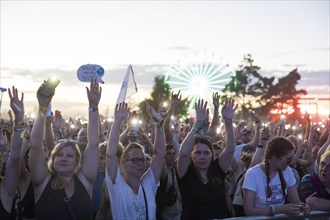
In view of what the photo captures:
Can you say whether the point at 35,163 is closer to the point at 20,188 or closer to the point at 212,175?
the point at 20,188

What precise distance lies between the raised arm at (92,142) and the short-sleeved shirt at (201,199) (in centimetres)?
104

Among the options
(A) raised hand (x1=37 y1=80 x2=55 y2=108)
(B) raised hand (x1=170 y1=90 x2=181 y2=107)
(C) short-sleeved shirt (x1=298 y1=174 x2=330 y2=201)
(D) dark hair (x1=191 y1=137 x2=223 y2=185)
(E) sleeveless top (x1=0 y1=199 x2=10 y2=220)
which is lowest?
(E) sleeveless top (x1=0 y1=199 x2=10 y2=220)

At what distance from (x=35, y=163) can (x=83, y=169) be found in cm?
47

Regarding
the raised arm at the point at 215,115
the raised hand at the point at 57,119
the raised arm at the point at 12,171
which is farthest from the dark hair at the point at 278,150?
the raised hand at the point at 57,119

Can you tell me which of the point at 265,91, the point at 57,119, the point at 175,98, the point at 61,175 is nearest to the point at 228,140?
the point at 175,98

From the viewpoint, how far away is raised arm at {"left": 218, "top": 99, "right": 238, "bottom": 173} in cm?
502

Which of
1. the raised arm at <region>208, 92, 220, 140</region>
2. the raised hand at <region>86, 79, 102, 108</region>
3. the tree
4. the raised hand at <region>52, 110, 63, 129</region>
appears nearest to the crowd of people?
the raised hand at <region>86, 79, 102, 108</region>

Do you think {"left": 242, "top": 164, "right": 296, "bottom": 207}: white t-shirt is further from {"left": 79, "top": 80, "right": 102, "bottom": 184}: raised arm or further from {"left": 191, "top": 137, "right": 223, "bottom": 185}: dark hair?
{"left": 79, "top": 80, "right": 102, "bottom": 184}: raised arm

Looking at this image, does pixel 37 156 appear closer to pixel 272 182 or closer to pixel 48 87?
pixel 48 87

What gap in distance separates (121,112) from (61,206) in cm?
116

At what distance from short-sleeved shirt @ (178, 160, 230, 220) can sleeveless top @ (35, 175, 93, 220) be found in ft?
3.71

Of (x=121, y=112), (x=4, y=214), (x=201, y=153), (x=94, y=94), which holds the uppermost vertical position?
(x=94, y=94)

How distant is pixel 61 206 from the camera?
3889mm

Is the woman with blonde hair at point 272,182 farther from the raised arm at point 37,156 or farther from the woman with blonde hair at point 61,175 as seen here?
the raised arm at point 37,156
